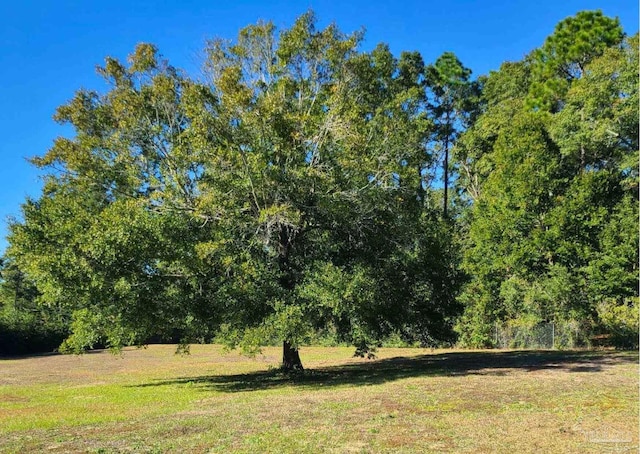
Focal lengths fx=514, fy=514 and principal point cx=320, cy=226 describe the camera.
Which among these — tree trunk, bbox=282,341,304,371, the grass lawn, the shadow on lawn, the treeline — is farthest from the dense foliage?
tree trunk, bbox=282,341,304,371

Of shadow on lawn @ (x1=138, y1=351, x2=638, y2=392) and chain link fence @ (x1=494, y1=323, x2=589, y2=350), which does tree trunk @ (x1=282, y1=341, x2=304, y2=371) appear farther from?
chain link fence @ (x1=494, y1=323, x2=589, y2=350)

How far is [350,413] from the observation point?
9.45 metres

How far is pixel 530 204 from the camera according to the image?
1193 inches

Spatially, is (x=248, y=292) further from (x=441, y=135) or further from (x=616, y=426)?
(x=441, y=135)

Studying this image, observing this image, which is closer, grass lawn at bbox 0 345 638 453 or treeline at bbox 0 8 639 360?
grass lawn at bbox 0 345 638 453

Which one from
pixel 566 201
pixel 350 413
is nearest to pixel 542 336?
pixel 566 201

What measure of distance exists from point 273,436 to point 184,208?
10.5 meters

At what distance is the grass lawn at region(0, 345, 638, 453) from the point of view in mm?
7039

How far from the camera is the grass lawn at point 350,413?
23.1 feet

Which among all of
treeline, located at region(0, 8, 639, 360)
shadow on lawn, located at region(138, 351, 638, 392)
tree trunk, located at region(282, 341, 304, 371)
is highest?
treeline, located at region(0, 8, 639, 360)

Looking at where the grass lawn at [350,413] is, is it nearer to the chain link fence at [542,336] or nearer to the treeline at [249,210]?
the treeline at [249,210]

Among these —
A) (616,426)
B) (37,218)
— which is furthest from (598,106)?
(37,218)

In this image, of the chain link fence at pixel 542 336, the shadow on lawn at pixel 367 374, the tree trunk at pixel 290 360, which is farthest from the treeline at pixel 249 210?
the chain link fence at pixel 542 336

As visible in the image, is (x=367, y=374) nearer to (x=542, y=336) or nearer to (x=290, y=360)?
(x=290, y=360)
